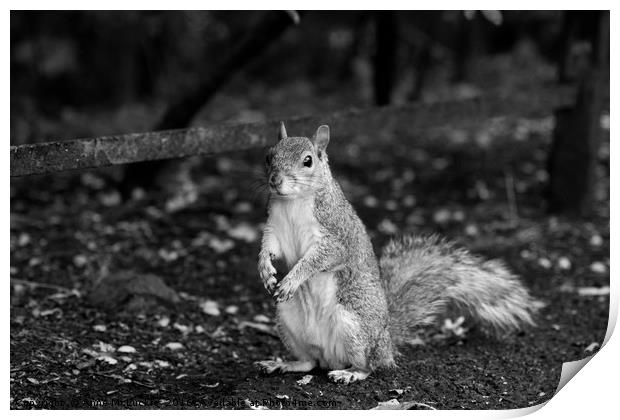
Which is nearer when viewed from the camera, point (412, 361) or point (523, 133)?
point (412, 361)

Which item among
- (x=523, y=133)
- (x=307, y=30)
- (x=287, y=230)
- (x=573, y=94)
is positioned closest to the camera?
(x=287, y=230)

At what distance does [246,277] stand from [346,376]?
48.9 inches

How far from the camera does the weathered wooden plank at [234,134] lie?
9.82 ft

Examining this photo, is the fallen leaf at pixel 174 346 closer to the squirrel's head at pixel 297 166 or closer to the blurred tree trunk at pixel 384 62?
the squirrel's head at pixel 297 166

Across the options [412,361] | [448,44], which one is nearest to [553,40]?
[448,44]

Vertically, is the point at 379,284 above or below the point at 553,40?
below

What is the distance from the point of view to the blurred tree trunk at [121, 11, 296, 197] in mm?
4309

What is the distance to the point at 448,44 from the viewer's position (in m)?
7.89

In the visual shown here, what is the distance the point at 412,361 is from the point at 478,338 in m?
0.39

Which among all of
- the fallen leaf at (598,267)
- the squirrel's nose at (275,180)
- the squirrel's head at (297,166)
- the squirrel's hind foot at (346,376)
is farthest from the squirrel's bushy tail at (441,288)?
the fallen leaf at (598,267)

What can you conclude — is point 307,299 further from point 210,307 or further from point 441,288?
point 210,307

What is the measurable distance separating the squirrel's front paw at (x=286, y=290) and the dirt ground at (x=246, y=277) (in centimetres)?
30

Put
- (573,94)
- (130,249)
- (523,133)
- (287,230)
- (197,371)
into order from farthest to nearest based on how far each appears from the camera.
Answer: (523,133) < (573,94) < (130,249) < (197,371) < (287,230)

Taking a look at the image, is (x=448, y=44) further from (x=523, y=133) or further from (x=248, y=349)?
(x=248, y=349)
